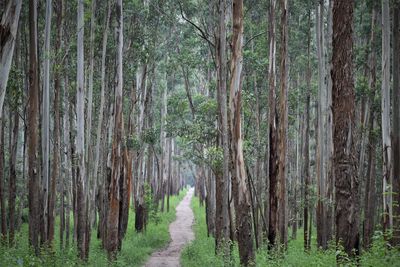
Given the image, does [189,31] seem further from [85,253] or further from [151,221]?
[85,253]

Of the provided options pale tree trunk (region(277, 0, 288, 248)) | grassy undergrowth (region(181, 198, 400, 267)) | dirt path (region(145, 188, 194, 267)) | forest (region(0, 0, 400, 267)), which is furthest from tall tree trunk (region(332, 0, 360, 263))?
dirt path (region(145, 188, 194, 267))

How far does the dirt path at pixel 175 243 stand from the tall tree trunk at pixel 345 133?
8.08m

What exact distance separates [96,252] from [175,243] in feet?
19.3

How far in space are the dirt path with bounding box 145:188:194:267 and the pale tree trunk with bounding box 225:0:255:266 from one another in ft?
15.4

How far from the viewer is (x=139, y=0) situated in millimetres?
17672

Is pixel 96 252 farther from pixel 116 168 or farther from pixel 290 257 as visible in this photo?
pixel 290 257

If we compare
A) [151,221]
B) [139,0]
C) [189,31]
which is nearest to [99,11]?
[139,0]

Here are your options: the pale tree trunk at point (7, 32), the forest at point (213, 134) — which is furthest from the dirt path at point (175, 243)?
the pale tree trunk at point (7, 32)

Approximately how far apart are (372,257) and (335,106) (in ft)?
9.77

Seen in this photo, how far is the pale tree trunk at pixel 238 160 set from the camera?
10.6 m

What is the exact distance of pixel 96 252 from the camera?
1502cm

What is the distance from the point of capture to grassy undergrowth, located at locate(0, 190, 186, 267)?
8.60 meters

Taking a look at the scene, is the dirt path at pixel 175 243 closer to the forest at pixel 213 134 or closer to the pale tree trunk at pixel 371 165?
the forest at pixel 213 134

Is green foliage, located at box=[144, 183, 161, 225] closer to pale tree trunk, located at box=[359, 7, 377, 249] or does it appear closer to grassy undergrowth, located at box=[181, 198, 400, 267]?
grassy undergrowth, located at box=[181, 198, 400, 267]
